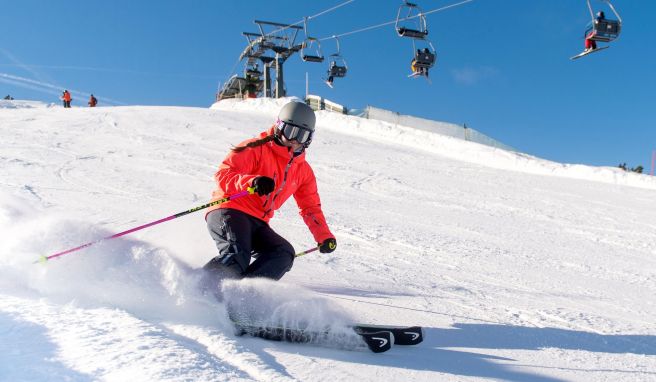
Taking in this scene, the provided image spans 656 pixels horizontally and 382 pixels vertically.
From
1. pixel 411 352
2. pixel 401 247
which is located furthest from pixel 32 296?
pixel 401 247

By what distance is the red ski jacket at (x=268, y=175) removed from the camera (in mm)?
3377

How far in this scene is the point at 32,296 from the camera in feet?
9.12

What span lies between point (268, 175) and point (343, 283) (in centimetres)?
112

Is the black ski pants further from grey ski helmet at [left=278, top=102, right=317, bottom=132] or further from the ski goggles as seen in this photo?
grey ski helmet at [left=278, top=102, right=317, bottom=132]

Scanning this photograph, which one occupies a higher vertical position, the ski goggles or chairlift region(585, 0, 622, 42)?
chairlift region(585, 0, 622, 42)

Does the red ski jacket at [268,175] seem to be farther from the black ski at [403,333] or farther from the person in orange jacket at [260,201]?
the black ski at [403,333]

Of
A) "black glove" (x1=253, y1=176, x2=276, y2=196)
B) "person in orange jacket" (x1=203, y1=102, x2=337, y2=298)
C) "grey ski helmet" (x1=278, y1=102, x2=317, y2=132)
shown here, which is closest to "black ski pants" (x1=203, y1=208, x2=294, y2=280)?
"person in orange jacket" (x1=203, y1=102, x2=337, y2=298)

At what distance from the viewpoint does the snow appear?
91.4 inches

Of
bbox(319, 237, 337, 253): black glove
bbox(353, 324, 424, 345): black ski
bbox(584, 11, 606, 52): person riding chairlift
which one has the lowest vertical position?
bbox(353, 324, 424, 345): black ski

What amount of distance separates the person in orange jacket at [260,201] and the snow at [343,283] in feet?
0.57

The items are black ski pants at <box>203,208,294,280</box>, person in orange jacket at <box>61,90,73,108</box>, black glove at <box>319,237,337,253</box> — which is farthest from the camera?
person in orange jacket at <box>61,90,73,108</box>

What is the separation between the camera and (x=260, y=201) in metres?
3.49

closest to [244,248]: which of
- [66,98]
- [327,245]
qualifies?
[327,245]

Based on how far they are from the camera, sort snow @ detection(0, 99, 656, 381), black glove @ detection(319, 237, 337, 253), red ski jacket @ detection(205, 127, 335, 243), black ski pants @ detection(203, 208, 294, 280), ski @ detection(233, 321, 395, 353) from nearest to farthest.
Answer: snow @ detection(0, 99, 656, 381), ski @ detection(233, 321, 395, 353), black ski pants @ detection(203, 208, 294, 280), red ski jacket @ detection(205, 127, 335, 243), black glove @ detection(319, 237, 337, 253)
